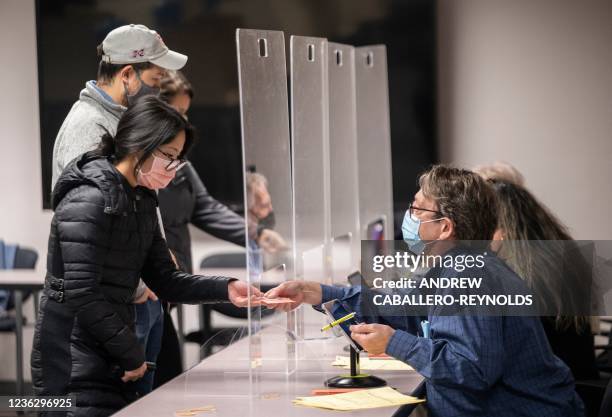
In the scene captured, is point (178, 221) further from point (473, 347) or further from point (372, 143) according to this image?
point (473, 347)

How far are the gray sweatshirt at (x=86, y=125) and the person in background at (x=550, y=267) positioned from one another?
119cm

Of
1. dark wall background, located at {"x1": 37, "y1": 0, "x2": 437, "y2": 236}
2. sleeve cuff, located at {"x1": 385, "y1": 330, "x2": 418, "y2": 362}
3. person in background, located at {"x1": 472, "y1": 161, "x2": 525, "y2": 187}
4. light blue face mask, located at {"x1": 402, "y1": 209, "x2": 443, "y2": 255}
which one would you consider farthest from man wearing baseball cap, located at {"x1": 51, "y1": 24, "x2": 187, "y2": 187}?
dark wall background, located at {"x1": 37, "y1": 0, "x2": 437, "y2": 236}

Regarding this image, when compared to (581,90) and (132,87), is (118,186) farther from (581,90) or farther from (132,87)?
(581,90)

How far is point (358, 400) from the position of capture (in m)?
2.05

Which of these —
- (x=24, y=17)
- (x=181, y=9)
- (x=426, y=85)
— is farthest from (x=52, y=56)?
(x=426, y=85)

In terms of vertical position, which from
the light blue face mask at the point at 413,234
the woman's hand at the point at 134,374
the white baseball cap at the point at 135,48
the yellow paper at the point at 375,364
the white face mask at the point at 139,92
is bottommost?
the yellow paper at the point at 375,364

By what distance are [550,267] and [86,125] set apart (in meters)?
1.43

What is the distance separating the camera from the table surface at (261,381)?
6.62 feet

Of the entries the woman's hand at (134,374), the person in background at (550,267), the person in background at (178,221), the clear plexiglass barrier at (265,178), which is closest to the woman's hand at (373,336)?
the clear plexiglass barrier at (265,178)

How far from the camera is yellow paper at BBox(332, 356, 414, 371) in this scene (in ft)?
7.92

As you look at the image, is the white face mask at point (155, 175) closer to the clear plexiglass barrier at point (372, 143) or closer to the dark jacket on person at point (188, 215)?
the dark jacket on person at point (188, 215)

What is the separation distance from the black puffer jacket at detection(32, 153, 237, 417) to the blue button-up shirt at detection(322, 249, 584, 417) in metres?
0.66

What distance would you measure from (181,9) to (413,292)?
3.36 meters

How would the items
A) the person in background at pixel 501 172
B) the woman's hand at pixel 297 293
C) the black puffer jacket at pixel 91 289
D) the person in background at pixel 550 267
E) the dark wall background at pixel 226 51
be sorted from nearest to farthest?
the black puffer jacket at pixel 91 289
the woman's hand at pixel 297 293
the person in background at pixel 550 267
the person in background at pixel 501 172
the dark wall background at pixel 226 51
